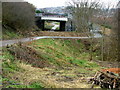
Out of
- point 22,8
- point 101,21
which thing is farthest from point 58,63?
point 22,8

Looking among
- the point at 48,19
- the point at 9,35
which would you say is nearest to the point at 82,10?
A: the point at 48,19

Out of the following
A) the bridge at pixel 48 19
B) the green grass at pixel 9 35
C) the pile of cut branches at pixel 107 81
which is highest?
the bridge at pixel 48 19

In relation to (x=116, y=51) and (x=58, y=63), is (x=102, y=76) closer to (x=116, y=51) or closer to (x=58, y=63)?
(x=58, y=63)

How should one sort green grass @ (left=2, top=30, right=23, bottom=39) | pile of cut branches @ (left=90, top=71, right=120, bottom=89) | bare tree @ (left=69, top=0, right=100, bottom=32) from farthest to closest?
bare tree @ (left=69, top=0, right=100, bottom=32)
green grass @ (left=2, top=30, right=23, bottom=39)
pile of cut branches @ (left=90, top=71, right=120, bottom=89)

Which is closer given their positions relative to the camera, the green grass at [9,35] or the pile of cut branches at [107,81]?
the pile of cut branches at [107,81]

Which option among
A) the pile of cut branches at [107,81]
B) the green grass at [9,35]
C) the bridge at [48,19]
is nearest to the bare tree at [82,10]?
the bridge at [48,19]

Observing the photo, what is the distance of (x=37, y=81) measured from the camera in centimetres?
879

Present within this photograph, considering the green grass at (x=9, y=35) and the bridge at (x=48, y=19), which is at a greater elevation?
the bridge at (x=48, y=19)

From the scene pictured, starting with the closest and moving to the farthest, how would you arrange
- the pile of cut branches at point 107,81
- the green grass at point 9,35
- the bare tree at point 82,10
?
the pile of cut branches at point 107,81
the green grass at point 9,35
the bare tree at point 82,10

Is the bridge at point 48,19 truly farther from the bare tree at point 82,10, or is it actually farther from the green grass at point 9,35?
the green grass at point 9,35

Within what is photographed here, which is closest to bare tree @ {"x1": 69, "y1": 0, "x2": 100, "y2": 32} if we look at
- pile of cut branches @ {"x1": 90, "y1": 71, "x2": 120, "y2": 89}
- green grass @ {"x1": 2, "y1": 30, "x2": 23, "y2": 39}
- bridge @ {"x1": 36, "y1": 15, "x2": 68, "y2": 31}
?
bridge @ {"x1": 36, "y1": 15, "x2": 68, "y2": 31}

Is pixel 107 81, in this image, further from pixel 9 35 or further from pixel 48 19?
pixel 48 19

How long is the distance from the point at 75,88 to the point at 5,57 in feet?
20.1

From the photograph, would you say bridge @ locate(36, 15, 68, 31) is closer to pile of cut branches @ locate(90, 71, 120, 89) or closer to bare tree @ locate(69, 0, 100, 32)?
bare tree @ locate(69, 0, 100, 32)
